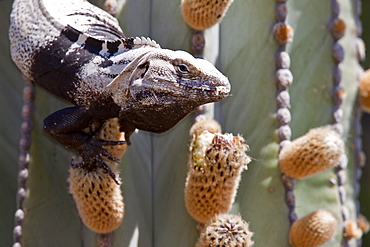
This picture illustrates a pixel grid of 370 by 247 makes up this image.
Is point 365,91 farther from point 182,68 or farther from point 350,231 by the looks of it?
point 182,68

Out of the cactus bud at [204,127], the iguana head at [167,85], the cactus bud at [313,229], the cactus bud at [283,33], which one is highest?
the iguana head at [167,85]

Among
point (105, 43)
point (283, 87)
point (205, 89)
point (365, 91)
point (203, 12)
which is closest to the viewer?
point (205, 89)

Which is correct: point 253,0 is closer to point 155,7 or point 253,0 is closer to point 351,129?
point 155,7

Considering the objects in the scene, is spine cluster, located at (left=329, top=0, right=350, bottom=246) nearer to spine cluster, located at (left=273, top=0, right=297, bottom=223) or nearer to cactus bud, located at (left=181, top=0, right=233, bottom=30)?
spine cluster, located at (left=273, top=0, right=297, bottom=223)

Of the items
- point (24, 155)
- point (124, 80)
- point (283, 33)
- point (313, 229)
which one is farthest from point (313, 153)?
point (24, 155)

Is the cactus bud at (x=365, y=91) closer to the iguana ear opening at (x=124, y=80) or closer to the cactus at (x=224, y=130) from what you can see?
the cactus at (x=224, y=130)

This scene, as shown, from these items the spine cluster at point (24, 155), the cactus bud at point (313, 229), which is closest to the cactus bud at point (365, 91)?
the cactus bud at point (313, 229)
